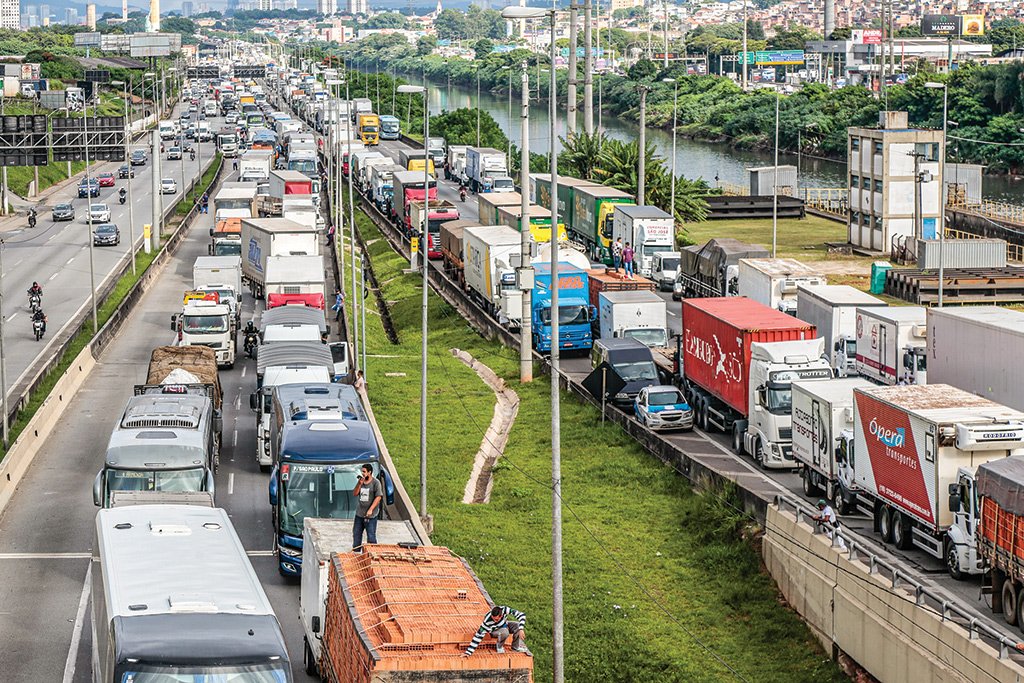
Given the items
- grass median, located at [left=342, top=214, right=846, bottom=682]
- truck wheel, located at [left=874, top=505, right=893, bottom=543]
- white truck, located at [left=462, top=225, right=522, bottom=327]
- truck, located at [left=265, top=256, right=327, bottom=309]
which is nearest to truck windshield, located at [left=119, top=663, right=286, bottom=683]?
grass median, located at [left=342, top=214, right=846, bottom=682]

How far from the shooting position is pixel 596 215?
245 ft

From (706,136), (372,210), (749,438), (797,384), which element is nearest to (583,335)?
(749,438)

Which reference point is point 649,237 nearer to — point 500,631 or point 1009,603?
point 1009,603

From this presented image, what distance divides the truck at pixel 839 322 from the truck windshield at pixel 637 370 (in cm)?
484

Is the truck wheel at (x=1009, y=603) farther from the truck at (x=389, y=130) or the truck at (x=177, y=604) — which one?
the truck at (x=389, y=130)

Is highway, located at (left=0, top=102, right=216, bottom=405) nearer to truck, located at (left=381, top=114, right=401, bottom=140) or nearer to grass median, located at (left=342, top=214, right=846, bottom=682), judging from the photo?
grass median, located at (left=342, top=214, right=846, bottom=682)

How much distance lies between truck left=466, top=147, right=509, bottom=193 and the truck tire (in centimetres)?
7092

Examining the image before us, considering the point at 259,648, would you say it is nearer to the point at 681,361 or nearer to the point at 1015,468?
the point at 1015,468

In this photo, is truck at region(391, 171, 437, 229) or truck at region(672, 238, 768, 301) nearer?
truck at region(672, 238, 768, 301)

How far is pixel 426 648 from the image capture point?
1923cm

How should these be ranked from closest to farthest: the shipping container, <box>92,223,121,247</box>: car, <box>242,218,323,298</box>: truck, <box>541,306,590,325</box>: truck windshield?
1. the shipping container
2. <box>541,306,590,325</box>: truck windshield
3. <box>242,218,323,298</box>: truck
4. <box>92,223,121,247</box>: car

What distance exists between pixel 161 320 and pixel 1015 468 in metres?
44.1

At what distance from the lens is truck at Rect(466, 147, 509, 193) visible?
4006 inches

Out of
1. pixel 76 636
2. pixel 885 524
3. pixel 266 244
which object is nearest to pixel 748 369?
pixel 885 524
